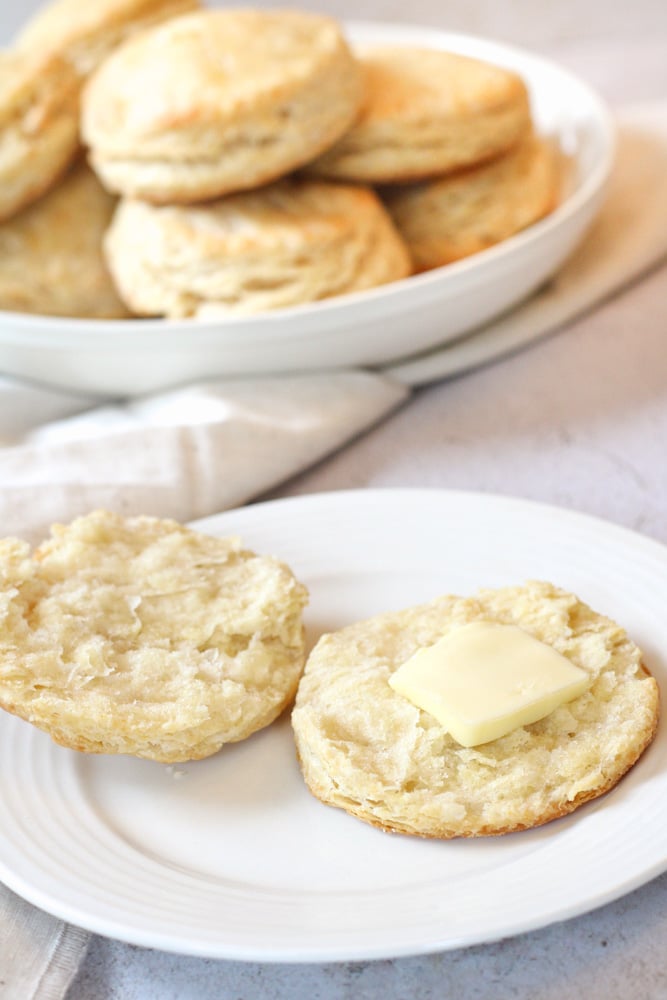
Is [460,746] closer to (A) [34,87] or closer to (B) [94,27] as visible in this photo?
(A) [34,87]

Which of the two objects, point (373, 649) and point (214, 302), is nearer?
point (373, 649)

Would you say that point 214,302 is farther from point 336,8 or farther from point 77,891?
point 336,8

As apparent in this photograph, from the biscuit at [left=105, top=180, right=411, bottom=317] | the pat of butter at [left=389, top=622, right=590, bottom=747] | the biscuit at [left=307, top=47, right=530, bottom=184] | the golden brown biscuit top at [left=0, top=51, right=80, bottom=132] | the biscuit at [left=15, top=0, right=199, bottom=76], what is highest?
the biscuit at [left=15, top=0, right=199, bottom=76]

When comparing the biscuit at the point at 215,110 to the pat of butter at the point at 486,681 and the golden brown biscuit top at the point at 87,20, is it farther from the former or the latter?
the pat of butter at the point at 486,681

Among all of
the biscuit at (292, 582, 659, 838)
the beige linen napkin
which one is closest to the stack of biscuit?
the beige linen napkin

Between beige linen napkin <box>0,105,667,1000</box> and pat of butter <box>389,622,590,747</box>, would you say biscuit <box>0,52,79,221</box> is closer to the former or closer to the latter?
beige linen napkin <box>0,105,667,1000</box>

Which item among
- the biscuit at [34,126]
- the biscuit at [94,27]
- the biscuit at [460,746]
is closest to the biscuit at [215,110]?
the biscuit at [34,126]

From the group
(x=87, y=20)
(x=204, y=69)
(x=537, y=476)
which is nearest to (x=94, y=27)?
(x=87, y=20)

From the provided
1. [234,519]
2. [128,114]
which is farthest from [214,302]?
[234,519]
